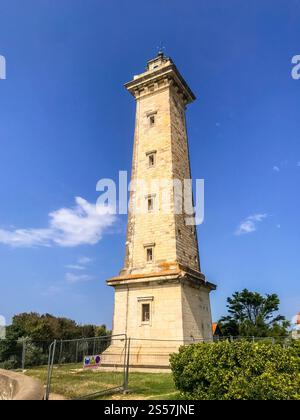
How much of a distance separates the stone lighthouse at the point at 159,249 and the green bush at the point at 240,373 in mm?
7143

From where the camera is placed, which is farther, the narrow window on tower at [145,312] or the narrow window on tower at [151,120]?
the narrow window on tower at [151,120]

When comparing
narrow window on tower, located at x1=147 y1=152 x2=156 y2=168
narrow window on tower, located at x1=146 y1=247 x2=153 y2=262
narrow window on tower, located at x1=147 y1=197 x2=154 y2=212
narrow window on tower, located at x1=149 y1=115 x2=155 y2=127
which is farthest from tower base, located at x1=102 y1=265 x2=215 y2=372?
narrow window on tower, located at x1=149 y1=115 x2=155 y2=127

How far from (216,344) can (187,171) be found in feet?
48.3

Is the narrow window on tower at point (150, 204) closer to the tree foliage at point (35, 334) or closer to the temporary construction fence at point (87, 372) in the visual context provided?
the temporary construction fence at point (87, 372)

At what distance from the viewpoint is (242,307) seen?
36.8m

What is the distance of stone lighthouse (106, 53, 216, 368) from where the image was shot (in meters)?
15.9

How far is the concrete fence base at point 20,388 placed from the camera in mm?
5240

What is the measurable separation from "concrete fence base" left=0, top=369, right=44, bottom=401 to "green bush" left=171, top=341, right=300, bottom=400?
3689 millimetres

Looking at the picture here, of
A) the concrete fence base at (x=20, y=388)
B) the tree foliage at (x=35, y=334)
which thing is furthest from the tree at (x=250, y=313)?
the concrete fence base at (x=20, y=388)

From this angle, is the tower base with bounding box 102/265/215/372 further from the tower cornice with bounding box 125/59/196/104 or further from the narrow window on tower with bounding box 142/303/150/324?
the tower cornice with bounding box 125/59/196/104

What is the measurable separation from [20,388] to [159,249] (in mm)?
12232

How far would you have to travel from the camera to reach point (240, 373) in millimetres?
7027
